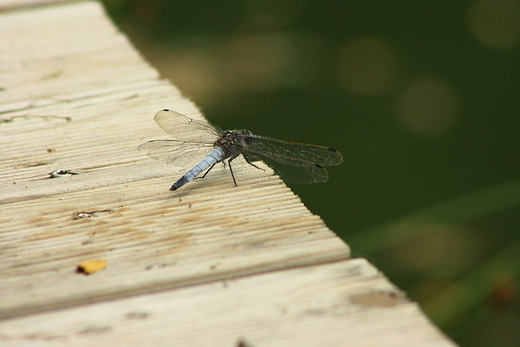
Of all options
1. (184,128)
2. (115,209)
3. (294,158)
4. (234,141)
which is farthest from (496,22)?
(115,209)

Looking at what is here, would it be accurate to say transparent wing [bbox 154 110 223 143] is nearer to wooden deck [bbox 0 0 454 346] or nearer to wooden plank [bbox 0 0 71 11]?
wooden deck [bbox 0 0 454 346]

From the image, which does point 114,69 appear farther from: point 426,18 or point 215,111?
point 426,18

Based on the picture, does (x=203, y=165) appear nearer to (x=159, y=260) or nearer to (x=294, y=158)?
(x=294, y=158)

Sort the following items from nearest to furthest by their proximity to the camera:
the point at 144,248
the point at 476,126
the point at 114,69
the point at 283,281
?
the point at 283,281 → the point at 144,248 → the point at 114,69 → the point at 476,126

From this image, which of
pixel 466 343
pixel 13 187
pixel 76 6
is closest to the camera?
pixel 13 187

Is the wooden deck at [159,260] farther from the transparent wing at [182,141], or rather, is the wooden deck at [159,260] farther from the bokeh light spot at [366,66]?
the bokeh light spot at [366,66]

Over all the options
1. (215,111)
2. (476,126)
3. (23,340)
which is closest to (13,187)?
(23,340)

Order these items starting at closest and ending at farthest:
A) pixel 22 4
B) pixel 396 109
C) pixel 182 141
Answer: pixel 182 141, pixel 22 4, pixel 396 109
